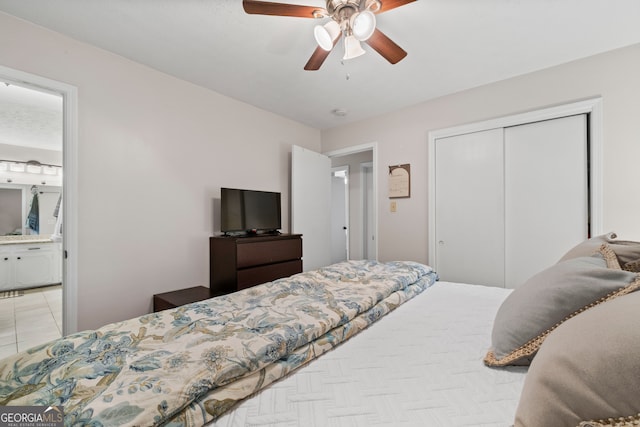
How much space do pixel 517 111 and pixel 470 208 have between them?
39.4 inches

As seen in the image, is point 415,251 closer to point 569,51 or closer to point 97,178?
point 569,51

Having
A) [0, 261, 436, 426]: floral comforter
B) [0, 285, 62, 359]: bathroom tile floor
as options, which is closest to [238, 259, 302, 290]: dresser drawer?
[0, 261, 436, 426]: floral comforter

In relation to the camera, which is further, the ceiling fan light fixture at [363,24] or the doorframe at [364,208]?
the doorframe at [364,208]

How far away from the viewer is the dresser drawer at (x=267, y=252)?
102 inches

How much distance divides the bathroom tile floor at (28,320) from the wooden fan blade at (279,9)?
3.32 metres

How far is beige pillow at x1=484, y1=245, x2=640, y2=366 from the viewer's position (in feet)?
2.32

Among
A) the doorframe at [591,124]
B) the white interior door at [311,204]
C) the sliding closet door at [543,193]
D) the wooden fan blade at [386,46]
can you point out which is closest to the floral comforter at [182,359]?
the wooden fan blade at [386,46]

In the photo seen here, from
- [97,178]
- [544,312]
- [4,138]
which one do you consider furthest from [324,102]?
[4,138]

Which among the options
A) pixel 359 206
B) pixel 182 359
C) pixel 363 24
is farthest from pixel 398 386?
pixel 359 206

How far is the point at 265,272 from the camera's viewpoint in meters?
2.78

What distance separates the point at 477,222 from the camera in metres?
2.74

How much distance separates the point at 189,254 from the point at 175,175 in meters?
0.80

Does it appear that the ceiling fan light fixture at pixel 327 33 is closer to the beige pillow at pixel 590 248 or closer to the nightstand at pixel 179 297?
the beige pillow at pixel 590 248

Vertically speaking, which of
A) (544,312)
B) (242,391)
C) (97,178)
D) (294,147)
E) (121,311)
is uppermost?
(294,147)
